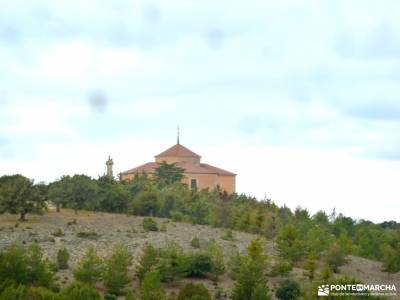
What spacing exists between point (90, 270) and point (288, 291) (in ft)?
28.4

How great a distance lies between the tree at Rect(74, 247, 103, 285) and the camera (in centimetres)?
3591

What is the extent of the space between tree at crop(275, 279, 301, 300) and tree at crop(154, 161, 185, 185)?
3942 cm

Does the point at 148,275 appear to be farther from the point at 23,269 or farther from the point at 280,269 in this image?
the point at 280,269

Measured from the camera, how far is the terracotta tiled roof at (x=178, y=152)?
273 ft

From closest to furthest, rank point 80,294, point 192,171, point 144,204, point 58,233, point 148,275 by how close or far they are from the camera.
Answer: point 80,294, point 148,275, point 58,233, point 144,204, point 192,171

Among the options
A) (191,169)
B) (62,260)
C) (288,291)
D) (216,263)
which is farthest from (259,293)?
(191,169)

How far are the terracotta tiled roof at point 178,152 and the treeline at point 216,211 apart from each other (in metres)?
15.9

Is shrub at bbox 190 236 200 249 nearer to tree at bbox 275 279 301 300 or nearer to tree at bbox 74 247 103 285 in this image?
tree at bbox 275 279 301 300

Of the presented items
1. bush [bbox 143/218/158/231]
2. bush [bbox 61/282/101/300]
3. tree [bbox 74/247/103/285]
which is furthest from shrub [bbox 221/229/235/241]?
bush [bbox 61/282/101/300]

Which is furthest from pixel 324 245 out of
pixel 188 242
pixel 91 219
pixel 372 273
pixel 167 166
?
pixel 167 166

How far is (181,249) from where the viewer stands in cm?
4197

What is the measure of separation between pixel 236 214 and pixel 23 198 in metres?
15.5

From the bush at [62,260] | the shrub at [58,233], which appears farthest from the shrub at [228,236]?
the bush at [62,260]

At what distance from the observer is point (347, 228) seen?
64562 millimetres
